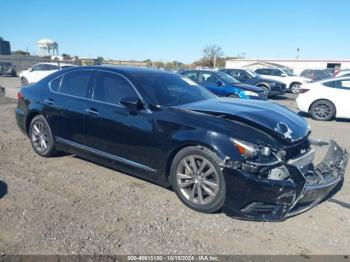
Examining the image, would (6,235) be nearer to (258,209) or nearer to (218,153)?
(218,153)

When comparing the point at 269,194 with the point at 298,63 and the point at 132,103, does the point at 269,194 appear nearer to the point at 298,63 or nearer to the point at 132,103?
the point at 132,103

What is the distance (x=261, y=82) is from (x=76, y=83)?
14.1 m

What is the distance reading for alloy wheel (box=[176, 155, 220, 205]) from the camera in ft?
11.9

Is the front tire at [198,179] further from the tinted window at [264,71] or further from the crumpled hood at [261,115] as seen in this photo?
the tinted window at [264,71]

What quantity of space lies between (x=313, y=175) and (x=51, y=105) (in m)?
3.97

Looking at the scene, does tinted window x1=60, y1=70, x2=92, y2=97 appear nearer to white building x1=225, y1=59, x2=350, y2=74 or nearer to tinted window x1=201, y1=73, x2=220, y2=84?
tinted window x1=201, y1=73, x2=220, y2=84

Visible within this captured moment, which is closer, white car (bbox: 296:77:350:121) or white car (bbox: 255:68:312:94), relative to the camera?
white car (bbox: 296:77:350:121)

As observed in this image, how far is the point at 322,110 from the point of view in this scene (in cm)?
1035

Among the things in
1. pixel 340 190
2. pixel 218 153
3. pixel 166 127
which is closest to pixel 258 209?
pixel 218 153

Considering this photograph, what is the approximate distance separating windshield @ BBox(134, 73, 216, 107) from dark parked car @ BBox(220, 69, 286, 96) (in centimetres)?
1245

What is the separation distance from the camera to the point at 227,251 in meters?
3.04

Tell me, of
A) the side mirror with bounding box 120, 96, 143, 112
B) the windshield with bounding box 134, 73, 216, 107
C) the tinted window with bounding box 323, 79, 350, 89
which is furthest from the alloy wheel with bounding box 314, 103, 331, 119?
the side mirror with bounding box 120, 96, 143, 112

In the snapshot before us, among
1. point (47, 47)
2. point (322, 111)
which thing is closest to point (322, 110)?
point (322, 111)

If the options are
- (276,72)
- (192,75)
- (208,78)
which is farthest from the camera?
(276,72)
